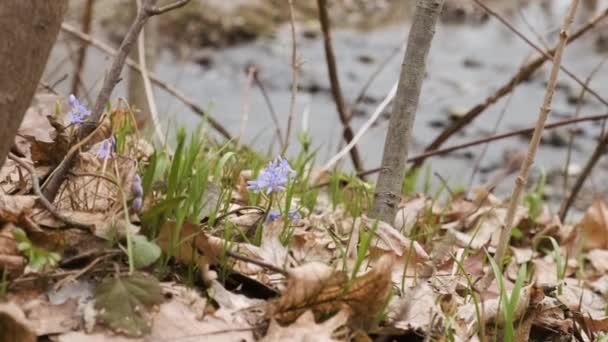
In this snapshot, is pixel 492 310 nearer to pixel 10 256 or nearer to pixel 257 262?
pixel 257 262

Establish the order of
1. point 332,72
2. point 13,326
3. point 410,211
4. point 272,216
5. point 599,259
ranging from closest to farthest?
point 13,326
point 272,216
point 410,211
point 599,259
point 332,72

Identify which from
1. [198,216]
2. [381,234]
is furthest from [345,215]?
[198,216]

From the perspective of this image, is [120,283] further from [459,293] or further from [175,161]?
[459,293]

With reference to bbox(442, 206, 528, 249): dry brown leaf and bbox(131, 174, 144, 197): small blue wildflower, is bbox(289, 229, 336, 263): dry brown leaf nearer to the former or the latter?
bbox(131, 174, 144, 197): small blue wildflower

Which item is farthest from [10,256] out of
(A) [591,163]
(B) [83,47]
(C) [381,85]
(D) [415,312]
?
(C) [381,85]

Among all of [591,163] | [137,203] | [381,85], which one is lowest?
[137,203]

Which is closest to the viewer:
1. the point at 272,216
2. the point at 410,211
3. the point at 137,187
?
the point at 137,187
